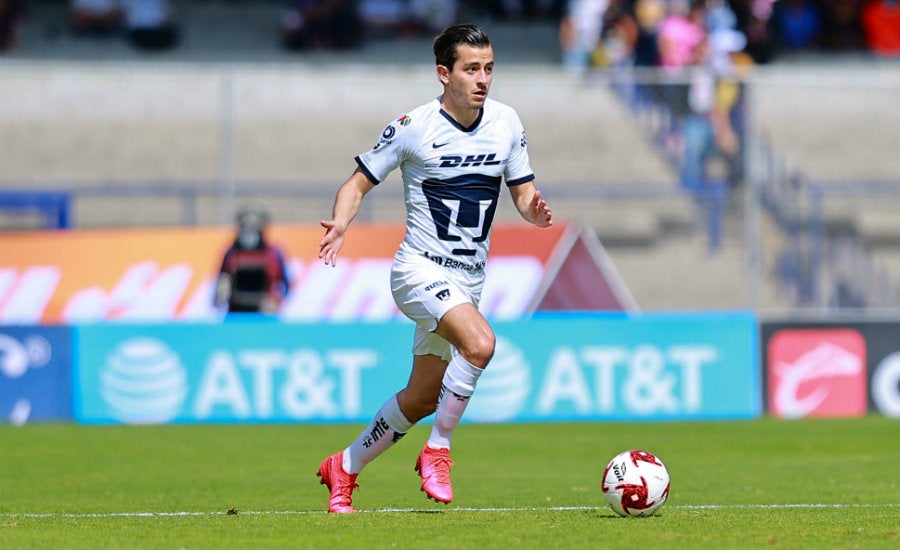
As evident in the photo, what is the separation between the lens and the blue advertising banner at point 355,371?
1756 centimetres

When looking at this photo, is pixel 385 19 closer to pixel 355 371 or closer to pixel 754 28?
pixel 754 28

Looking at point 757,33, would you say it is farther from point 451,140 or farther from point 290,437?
point 451,140

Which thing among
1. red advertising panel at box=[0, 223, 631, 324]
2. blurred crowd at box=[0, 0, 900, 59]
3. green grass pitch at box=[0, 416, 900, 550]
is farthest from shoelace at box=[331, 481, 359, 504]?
blurred crowd at box=[0, 0, 900, 59]

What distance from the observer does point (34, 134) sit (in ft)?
70.9

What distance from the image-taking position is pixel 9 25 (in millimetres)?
27484

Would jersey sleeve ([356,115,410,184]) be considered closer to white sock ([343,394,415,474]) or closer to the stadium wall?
Answer: white sock ([343,394,415,474])

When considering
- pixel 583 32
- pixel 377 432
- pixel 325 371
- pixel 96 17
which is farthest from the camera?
pixel 96 17

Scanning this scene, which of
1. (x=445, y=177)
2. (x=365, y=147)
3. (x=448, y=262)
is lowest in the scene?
(x=365, y=147)

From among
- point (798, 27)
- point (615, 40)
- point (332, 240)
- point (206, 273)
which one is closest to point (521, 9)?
point (798, 27)

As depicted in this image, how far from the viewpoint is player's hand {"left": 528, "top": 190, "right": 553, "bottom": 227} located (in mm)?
8462

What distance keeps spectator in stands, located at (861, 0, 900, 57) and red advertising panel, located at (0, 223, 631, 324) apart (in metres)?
10.4

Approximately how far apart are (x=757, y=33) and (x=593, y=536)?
63.6 ft

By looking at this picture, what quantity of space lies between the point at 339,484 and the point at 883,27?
71.6ft

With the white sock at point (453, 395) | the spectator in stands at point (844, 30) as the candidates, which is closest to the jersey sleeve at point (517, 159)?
the white sock at point (453, 395)
